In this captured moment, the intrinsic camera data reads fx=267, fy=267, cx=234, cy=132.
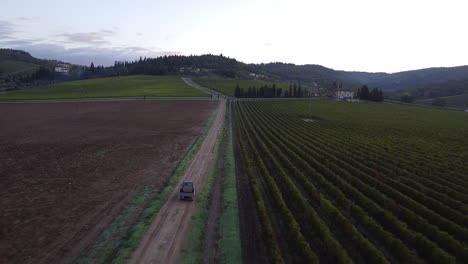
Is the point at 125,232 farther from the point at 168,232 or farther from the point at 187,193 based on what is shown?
the point at 187,193

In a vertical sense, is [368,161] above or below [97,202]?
above

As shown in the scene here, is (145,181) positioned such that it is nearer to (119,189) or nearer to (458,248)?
(119,189)

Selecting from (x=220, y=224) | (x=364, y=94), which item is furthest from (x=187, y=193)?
(x=364, y=94)

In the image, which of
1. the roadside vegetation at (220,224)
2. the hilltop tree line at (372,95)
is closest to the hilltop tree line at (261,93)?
the hilltop tree line at (372,95)

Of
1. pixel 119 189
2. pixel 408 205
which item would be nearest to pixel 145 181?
pixel 119 189

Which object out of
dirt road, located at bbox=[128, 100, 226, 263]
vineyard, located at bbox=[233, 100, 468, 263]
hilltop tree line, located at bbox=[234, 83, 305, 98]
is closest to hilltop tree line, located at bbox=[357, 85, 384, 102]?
hilltop tree line, located at bbox=[234, 83, 305, 98]

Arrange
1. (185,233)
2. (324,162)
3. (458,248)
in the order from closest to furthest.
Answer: (458,248), (185,233), (324,162)

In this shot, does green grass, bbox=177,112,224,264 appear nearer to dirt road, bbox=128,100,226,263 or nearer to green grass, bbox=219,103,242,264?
dirt road, bbox=128,100,226,263
